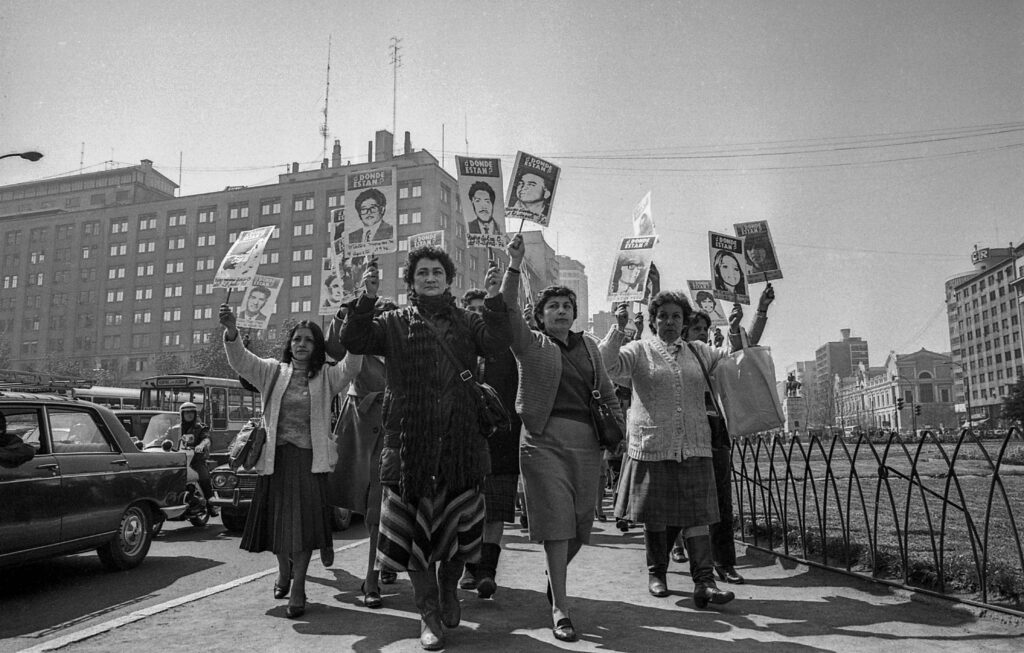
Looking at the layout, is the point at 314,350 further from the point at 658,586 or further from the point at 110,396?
the point at 110,396

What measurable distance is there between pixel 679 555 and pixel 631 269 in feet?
24.3

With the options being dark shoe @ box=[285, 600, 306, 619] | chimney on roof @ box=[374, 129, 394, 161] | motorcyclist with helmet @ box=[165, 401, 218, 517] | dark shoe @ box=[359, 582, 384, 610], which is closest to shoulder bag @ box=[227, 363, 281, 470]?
dark shoe @ box=[285, 600, 306, 619]

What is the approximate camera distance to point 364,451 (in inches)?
208

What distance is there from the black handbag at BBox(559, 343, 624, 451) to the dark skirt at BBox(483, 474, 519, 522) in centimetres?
105

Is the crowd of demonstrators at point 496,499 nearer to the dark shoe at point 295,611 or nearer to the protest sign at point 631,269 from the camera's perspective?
the dark shoe at point 295,611

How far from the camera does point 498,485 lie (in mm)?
5371

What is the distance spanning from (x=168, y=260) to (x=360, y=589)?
3612 inches

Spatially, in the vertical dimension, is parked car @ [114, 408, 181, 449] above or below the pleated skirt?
above

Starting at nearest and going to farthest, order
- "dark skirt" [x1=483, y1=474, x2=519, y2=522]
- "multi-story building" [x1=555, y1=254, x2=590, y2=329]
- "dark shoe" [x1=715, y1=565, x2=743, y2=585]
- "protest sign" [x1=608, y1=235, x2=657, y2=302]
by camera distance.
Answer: "dark skirt" [x1=483, y1=474, x2=519, y2=522] < "dark shoe" [x1=715, y1=565, x2=743, y2=585] < "protest sign" [x1=608, y1=235, x2=657, y2=302] < "multi-story building" [x1=555, y1=254, x2=590, y2=329]

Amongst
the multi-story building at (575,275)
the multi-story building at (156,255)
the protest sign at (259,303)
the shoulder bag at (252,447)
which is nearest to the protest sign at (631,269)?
the protest sign at (259,303)

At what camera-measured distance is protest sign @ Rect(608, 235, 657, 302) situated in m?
13.5

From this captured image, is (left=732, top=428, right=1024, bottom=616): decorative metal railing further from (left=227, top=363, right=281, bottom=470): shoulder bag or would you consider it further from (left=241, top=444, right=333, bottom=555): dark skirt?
(left=227, top=363, right=281, bottom=470): shoulder bag

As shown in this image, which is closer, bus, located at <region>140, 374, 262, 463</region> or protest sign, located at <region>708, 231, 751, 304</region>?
protest sign, located at <region>708, 231, 751, 304</region>

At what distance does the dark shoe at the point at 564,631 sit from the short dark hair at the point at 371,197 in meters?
8.49
